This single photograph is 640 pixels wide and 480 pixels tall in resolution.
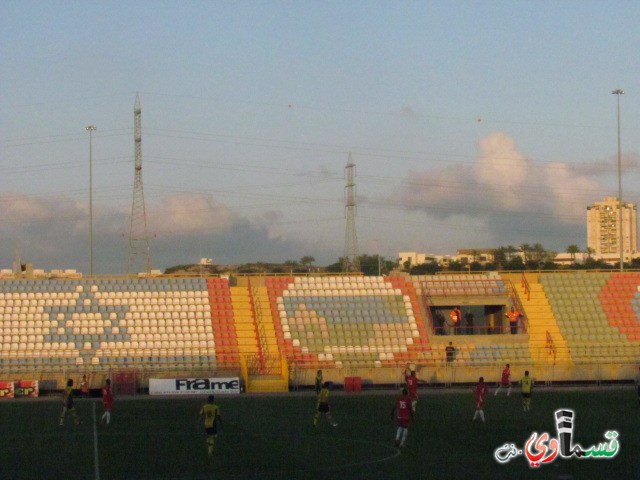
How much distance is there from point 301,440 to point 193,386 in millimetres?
16438

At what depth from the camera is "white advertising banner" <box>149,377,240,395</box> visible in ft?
147

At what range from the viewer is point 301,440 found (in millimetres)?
29250

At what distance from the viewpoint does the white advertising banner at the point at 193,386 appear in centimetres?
4484

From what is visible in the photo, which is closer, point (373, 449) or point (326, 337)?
point (373, 449)

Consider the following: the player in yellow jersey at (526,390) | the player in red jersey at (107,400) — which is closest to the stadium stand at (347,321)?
the player in yellow jersey at (526,390)

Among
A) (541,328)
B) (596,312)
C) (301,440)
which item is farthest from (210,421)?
(596,312)

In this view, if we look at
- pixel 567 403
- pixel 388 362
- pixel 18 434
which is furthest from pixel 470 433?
pixel 388 362

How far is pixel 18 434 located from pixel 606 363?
98.3 feet

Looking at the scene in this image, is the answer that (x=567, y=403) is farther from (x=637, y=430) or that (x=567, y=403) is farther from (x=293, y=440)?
(x=293, y=440)

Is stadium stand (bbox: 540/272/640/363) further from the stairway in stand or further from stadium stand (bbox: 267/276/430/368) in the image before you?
stadium stand (bbox: 267/276/430/368)

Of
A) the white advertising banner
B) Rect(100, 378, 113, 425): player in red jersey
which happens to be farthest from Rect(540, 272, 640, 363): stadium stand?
Rect(100, 378, 113, 425): player in red jersey

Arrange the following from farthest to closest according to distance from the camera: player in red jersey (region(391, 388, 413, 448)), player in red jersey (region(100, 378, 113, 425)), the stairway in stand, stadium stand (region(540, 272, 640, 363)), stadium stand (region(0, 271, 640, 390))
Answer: stadium stand (region(540, 272, 640, 363)) < the stairway in stand < stadium stand (region(0, 271, 640, 390)) < player in red jersey (region(100, 378, 113, 425)) < player in red jersey (region(391, 388, 413, 448))

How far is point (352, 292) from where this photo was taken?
5625 centimetres

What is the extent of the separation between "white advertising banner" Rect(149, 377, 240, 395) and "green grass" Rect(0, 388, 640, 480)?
2.26m
